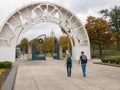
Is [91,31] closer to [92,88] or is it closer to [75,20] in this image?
[75,20]

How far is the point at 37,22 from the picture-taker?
4544cm

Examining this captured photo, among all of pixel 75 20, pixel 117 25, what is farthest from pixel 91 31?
pixel 117 25

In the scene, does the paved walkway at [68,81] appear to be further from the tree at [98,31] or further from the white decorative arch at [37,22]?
the tree at [98,31]

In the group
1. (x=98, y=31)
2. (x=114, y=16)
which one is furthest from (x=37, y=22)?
(x=114, y=16)

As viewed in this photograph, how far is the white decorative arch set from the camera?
44.0m

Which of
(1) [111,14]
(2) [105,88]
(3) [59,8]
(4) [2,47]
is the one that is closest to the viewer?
(2) [105,88]

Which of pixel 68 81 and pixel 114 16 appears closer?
pixel 68 81

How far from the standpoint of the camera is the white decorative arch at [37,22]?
44.0 meters

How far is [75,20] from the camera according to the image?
A: 47969mm

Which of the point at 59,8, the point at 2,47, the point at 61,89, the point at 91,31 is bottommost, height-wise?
the point at 61,89

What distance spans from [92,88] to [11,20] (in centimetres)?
3418

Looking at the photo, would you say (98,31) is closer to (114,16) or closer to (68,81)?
(114,16)

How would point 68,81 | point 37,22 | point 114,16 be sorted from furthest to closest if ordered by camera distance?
point 114,16, point 37,22, point 68,81

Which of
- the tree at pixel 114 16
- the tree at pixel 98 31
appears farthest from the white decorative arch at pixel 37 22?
the tree at pixel 114 16
